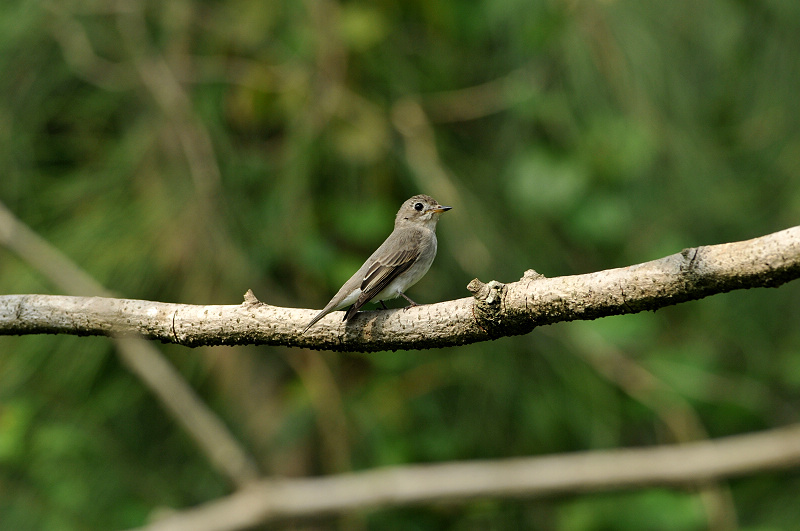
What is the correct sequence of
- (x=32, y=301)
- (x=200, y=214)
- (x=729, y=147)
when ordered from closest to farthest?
(x=32, y=301) < (x=200, y=214) < (x=729, y=147)

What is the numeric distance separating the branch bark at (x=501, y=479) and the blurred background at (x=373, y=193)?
7.4 inches

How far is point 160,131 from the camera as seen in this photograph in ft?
13.3

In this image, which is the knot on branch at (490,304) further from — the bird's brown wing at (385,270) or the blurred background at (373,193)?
the blurred background at (373,193)

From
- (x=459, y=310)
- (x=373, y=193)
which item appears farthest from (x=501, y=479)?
(x=459, y=310)

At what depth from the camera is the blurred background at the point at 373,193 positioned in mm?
4023

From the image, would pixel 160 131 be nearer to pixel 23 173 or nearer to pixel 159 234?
pixel 159 234

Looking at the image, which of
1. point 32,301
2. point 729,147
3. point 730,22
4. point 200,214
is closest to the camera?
point 32,301

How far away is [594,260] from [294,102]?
2056 millimetres

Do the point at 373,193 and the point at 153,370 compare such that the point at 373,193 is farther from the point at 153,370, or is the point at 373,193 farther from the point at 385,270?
the point at 153,370

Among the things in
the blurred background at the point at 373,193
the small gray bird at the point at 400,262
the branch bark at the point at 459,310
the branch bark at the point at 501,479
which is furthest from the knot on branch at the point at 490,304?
the branch bark at the point at 501,479

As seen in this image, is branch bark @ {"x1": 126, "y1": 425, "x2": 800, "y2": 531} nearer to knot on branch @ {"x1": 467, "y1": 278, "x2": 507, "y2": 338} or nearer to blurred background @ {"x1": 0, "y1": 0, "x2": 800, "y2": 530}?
blurred background @ {"x1": 0, "y1": 0, "x2": 800, "y2": 530}

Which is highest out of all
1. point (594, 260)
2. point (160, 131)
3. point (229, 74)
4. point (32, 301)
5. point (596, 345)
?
point (229, 74)

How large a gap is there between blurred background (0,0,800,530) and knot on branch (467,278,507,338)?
199cm

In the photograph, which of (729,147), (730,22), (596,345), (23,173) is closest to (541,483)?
(596,345)
